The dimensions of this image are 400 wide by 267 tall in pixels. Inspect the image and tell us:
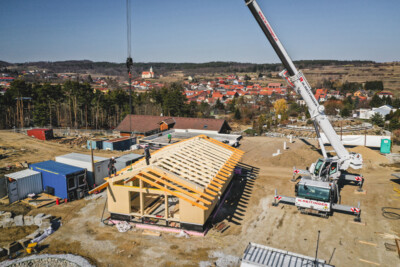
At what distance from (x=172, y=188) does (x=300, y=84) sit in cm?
1131

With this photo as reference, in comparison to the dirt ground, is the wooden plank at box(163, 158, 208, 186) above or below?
above

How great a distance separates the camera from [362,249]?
13.0 metres

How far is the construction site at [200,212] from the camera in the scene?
41.3 feet

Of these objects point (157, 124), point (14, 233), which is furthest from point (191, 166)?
point (157, 124)

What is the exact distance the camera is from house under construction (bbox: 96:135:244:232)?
14.1 metres

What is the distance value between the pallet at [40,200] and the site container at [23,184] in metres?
0.51

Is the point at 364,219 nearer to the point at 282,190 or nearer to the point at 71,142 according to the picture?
the point at 282,190

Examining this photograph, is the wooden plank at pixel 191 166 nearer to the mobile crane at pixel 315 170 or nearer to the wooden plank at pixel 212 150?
the wooden plank at pixel 212 150

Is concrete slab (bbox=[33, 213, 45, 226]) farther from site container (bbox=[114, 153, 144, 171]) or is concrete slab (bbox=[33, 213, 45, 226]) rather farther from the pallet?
site container (bbox=[114, 153, 144, 171])

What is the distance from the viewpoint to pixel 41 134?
39406mm

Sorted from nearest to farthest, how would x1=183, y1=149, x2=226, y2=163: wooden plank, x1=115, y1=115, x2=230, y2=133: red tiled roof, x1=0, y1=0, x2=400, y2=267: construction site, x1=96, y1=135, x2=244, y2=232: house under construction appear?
x1=0, y1=0, x2=400, y2=267: construction site
x1=96, y1=135, x2=244, y2=232: house under construction
x1=183, y1=149, x2=226, y2=163: wooden plank
x1=115, y1=115, x2=230, y2=133: red tiled roof

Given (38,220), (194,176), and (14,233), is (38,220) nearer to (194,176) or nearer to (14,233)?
(14,233)

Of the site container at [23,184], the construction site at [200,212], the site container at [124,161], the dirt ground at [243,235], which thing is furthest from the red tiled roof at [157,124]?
the site container at [23,184]

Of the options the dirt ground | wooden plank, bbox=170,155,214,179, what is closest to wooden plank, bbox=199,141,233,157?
the dirt ground
